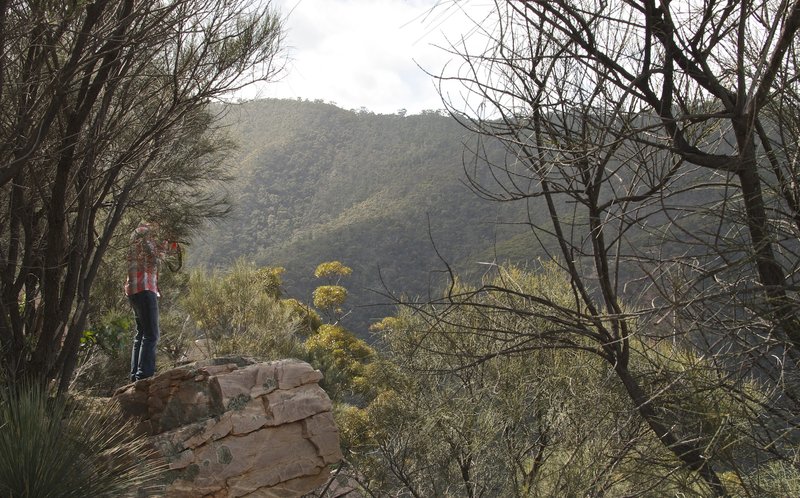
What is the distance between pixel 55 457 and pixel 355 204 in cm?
4335

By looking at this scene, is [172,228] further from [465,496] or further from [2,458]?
[2,458]

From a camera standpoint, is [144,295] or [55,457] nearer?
[55,457]

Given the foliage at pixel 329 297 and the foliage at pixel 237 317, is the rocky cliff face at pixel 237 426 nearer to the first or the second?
the foliage at pixel 237 317

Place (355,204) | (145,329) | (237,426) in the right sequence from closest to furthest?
1. (237,426)
2. (145,329)
3. (355,204)

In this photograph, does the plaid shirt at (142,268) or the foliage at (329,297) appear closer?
the plaid shirt at (142,268)

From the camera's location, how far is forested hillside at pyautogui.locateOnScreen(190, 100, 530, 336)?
35.4 m

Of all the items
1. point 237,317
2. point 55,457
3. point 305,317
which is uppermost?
point 55,457

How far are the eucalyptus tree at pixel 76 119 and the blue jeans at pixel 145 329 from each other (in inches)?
36.5

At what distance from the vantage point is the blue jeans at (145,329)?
672cm

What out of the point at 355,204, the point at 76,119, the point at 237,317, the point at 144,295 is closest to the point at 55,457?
the point at 76,119

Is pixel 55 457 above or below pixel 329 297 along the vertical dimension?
above

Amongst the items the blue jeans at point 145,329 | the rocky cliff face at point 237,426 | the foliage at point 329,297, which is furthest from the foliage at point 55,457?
the foliage at point 329,297

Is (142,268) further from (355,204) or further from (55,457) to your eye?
(355,204)

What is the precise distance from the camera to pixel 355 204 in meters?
47.2
